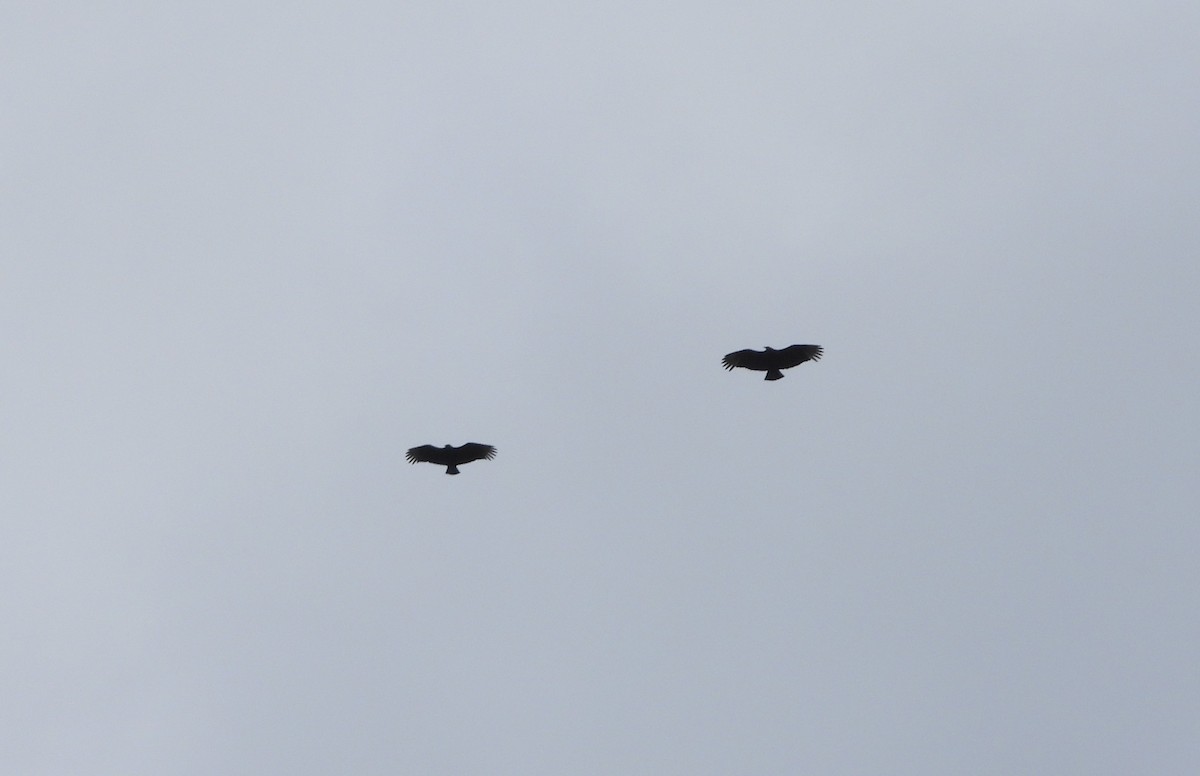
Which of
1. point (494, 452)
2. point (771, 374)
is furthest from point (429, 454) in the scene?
point (771, 374)

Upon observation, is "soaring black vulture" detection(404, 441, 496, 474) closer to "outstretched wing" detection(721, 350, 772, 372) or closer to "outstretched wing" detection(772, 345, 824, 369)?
"outstretched wing" detection(721, 350, 772, 372)

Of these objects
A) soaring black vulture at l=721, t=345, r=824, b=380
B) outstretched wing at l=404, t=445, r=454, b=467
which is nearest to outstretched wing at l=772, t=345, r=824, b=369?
soaring black vulture at l=721, t=345, r=824, b=380

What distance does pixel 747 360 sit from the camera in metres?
61.7

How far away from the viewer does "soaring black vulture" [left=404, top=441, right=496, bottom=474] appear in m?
65.6

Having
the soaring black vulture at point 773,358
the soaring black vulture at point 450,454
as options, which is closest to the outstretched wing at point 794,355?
the soaring black vulture at point 773,358

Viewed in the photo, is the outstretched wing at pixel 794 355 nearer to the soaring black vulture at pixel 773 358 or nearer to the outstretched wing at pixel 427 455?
the soaring black vulture at pixel 773 358

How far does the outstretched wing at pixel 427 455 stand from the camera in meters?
65.4

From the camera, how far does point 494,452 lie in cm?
6569

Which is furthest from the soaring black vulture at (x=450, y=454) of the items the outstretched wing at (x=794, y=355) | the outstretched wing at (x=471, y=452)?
the outstretched wing at (x=794, y=355)

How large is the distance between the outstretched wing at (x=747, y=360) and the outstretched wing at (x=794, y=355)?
422mm

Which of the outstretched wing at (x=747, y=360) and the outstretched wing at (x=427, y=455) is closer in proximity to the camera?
the outstretched wing at (x=747, y=360)

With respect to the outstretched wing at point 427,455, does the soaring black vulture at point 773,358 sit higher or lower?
higher

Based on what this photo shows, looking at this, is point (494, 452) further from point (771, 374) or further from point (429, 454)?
point (771, 374)

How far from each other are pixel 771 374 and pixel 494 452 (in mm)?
10437
